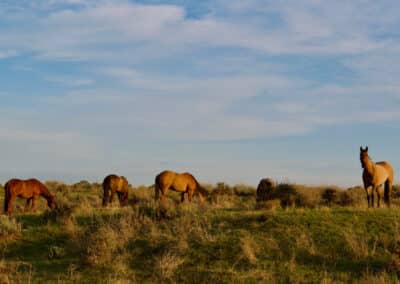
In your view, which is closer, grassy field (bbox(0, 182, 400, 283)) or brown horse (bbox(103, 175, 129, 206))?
grassy field (bbox(0, 182, 400, 283))

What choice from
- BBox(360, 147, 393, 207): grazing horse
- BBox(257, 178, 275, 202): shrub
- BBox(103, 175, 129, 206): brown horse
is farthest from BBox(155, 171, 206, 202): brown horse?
BBox(360, 147, 393, 207): grazing horse

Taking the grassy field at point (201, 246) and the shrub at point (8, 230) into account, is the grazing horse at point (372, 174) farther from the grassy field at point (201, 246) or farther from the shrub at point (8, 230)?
the shrub at point (8, 230)

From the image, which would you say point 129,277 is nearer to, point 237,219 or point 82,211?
point 237,219

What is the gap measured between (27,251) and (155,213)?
14.8ft

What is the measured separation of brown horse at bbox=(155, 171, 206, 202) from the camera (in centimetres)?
2562

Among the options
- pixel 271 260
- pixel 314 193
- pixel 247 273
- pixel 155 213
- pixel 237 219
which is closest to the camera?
pixel 247 273

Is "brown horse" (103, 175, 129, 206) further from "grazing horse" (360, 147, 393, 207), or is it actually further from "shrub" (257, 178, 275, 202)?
"grazing horse" (360, 147, 393, 207)

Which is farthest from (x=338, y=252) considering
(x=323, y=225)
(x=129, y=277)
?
(x=129, y=277)

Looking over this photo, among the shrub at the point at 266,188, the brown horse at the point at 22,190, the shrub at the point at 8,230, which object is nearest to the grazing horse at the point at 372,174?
the shrub at the point at 266,188

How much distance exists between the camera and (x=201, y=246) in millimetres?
14219

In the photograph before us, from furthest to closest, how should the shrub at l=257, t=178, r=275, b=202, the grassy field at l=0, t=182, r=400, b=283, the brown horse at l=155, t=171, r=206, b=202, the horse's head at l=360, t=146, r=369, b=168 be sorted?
1. the shrub at l=257, t=178, r=275, b=202
2. the brown horse at l=155, t=171, r=206, b=202
3. the horse's head at l=360, t=146, r=369, b=168
4. the grassy field at l=0, t=182, r=400, b=283

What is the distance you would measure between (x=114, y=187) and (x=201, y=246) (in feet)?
43.5

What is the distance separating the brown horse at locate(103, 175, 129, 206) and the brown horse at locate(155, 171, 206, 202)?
2.25 m

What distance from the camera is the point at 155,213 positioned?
57.5 ft
